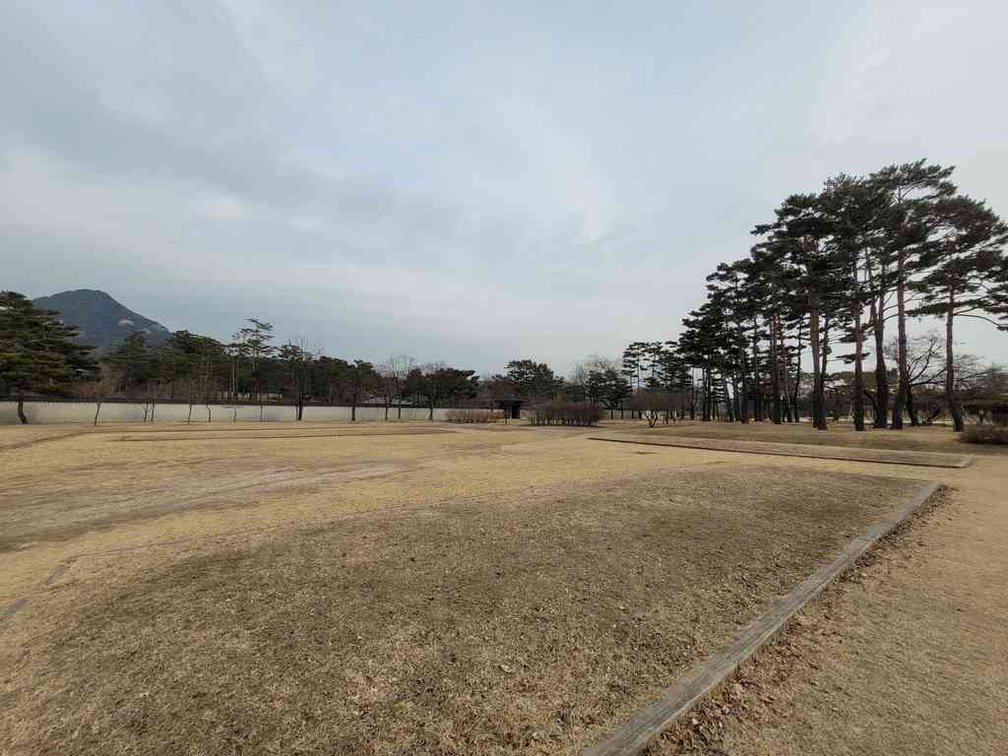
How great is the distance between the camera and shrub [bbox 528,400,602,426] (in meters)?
35.9

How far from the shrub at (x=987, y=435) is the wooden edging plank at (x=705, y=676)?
57.3 feet

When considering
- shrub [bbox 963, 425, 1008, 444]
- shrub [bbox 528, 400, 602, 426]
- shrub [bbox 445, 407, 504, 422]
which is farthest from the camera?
shrub [bbox 445, 407, 504, 422]

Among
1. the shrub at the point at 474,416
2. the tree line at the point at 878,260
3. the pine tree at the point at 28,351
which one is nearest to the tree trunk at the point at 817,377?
the tree line at the point at 878,260

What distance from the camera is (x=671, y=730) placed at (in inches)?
74.0

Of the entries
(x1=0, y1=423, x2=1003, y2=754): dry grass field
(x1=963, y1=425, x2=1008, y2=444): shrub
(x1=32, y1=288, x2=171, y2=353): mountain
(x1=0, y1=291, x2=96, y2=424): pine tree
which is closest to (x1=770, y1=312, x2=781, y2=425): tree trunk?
(x1=963, y1=425, x2=1008, y2=444): shrub

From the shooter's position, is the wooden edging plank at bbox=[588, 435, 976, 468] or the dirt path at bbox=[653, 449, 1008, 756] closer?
the dirt path at bbox=[653, 449, 1008, 756]

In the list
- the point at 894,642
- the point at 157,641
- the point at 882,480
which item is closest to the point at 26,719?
the point at 157,641

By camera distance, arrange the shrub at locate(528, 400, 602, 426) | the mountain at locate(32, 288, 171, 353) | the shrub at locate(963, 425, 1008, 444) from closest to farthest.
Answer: the shrub at locate(963, 425, 1008, 444) → the shrub at locate(528, 400, 602, 426) → the mountain at locate(32, 288, 171, 353)

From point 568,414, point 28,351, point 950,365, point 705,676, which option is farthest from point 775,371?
point 28,351

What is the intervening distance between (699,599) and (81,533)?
6.52 metres

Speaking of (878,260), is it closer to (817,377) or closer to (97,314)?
(817,377)

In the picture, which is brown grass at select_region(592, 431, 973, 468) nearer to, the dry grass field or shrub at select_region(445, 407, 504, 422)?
the dry grass field

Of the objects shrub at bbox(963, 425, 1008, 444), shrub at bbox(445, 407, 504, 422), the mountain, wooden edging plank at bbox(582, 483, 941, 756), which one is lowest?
shrub at bbox(445, 407, 504, 422)

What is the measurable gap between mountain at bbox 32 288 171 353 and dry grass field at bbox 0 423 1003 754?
13224 centimetres
